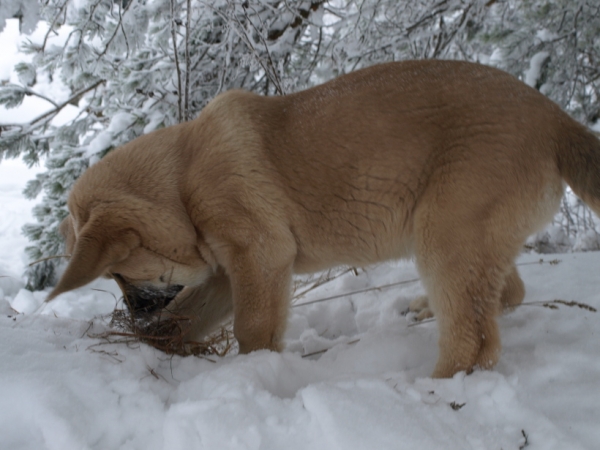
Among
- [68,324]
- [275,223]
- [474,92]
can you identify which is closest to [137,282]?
[68,324]

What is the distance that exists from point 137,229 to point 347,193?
1259 millimetres

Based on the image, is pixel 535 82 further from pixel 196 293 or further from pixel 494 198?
pixel 196 293

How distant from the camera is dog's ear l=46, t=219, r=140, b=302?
2.22 m

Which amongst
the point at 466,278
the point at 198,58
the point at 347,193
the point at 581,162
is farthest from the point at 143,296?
the point at 198,58

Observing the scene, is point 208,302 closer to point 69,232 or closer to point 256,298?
point 256,298

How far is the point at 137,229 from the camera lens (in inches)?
104

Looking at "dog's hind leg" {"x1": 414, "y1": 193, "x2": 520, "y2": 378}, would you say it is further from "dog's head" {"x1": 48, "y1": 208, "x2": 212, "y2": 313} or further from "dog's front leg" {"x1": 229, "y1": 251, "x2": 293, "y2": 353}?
"dog's head" {"x1": 48, "y1": 208, "x2": 212, "y2": 313}

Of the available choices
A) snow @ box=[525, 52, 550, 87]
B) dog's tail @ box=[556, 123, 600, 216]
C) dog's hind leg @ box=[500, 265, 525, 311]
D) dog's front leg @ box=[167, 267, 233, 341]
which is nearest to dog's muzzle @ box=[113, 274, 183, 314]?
dog's front leg @ box=[167, 267, 233, 341]

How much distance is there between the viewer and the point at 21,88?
4.59 meters

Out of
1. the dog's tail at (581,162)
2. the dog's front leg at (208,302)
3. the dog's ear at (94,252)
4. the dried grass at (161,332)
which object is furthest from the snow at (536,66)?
the dog's ear at (94,252)

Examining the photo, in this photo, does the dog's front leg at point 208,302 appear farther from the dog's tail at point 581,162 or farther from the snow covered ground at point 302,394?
the dog's tail at point 581,162

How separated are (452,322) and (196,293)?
69.9 inches

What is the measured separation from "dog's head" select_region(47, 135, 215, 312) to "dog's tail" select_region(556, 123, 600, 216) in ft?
7.07

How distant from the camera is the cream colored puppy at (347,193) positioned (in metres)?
2.39
